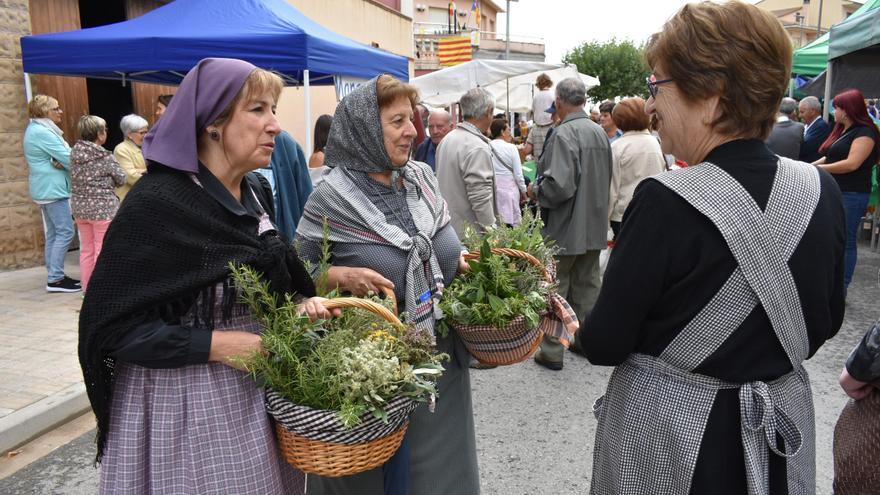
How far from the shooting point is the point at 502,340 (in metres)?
2.46

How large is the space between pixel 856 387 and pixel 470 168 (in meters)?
3.60

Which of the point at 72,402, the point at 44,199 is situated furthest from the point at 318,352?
the point at 44,199

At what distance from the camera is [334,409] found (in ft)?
5.48

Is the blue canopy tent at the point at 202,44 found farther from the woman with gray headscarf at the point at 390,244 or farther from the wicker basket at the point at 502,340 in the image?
the wicker basket at the point at 502,340

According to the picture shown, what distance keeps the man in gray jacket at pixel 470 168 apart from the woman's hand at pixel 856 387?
134 inches

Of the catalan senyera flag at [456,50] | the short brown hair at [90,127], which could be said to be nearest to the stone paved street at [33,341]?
the short brown hair at [90,127]

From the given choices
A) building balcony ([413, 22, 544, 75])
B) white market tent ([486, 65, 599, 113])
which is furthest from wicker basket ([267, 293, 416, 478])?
building balcony ([413, 22, 544, 75])

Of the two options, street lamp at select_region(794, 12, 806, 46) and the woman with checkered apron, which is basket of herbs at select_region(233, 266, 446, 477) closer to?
the woman with checkered apron

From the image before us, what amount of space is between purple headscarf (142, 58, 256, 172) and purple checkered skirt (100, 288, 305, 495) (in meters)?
0.48

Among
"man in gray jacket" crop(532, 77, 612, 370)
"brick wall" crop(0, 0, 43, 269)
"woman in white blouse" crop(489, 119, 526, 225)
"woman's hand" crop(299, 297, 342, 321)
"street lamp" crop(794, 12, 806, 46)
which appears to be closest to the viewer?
"woman's hand" crop(299, 297, 342, 321)

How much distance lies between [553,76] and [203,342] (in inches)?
558

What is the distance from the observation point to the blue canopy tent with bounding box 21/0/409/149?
20.9ft

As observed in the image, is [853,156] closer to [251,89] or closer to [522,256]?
[522,256]

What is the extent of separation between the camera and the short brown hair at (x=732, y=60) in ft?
4.78
